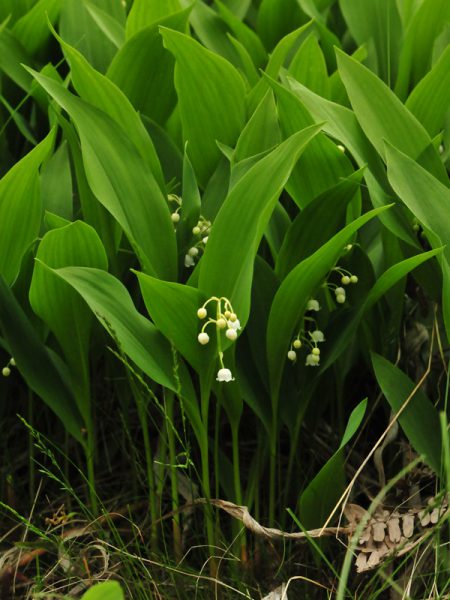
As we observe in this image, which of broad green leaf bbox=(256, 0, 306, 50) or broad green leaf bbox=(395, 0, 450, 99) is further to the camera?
broad green leaf bbox=(256, 0, 306, 50)

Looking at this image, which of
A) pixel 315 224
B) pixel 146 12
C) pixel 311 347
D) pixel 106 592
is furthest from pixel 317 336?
pixel 146 12

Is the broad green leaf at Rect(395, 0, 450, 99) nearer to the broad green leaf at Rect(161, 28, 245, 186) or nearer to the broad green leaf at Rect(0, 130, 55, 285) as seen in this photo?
the broad green leaf at Rect(161, 28, 245, 186)

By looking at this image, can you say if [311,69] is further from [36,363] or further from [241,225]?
[36,363]

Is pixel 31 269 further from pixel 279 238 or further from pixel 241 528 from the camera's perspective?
pixel 241 528

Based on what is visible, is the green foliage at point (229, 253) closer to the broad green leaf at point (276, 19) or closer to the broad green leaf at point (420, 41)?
the broad green leaf at point (420, 41)

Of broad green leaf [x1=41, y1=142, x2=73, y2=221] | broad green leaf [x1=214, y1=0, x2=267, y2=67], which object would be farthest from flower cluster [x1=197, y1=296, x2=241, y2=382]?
broad green leaf [x1=214, y1=0, x2=267, y2=67]

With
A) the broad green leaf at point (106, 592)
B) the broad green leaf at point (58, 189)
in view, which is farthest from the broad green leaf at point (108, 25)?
the broad green leaf at point (106, 592)
